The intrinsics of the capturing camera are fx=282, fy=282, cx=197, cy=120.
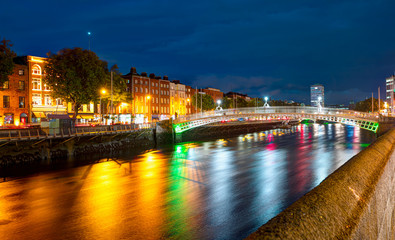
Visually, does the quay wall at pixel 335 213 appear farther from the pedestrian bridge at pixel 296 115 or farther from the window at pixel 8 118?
the window at pixel 8 118

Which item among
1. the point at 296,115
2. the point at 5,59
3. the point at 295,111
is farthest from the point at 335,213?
the point at 296,115

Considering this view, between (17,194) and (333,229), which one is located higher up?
(333,229)

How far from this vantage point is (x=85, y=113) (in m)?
58.8

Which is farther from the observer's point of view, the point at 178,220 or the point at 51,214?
the point at 51,214

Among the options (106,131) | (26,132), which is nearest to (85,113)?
(106,131)

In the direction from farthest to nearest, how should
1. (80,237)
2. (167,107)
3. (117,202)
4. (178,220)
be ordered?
(167,107) < (117,202) < (178,220) < (80,237)

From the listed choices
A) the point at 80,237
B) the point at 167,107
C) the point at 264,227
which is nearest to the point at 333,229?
the point at 264,227

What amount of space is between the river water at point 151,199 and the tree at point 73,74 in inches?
819

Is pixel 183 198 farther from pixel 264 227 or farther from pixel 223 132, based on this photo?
pixel 223 132

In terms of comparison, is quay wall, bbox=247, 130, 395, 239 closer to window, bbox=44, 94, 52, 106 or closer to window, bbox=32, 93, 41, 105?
window, bbox=32, 93, 41, 105

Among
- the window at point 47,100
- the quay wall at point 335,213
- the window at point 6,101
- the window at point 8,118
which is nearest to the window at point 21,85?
the window at point 6,101

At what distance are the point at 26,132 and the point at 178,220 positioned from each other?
21935 millimetres

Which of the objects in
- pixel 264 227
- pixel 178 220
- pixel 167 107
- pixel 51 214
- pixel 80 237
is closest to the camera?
pixel 264 227

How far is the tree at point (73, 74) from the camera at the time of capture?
4350cm
